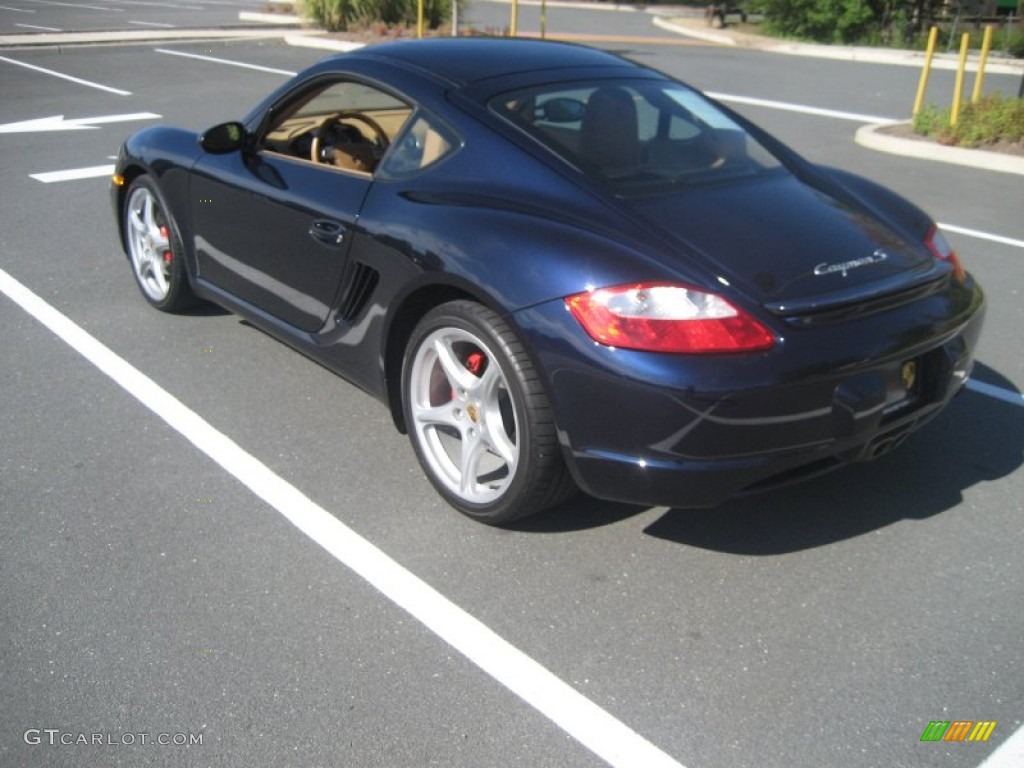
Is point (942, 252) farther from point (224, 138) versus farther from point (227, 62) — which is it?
point (227, 62)

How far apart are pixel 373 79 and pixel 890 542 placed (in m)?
2.54

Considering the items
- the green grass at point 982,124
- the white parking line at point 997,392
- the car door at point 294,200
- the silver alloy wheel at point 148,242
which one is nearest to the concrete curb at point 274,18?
the green grass at point 982,124

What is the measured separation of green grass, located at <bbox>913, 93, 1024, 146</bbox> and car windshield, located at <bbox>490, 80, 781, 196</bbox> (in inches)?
279

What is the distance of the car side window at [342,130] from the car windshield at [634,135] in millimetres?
764

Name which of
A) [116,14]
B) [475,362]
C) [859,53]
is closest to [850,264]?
[475,362]

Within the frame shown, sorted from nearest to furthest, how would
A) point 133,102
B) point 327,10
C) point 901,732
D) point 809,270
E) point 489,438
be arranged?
1. point 901,732
2. point 809,270
3. point 489,438
4. point 133,102
5. point 327,10

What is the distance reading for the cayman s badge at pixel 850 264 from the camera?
315cm

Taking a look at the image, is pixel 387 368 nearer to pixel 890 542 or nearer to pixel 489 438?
pixel 489 438

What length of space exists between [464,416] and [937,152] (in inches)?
322

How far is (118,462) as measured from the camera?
3.99m

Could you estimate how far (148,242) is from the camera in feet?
17.8

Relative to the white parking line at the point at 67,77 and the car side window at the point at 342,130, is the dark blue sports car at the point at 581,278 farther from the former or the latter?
the white parking line at the point at 67,77

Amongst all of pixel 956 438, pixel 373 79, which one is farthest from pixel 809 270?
pixel 373 79

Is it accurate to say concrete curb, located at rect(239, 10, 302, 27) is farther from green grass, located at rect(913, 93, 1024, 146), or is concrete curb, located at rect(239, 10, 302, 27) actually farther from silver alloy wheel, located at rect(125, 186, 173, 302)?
silver alloy wheel, located at rect(125, 186, 173, 302)
